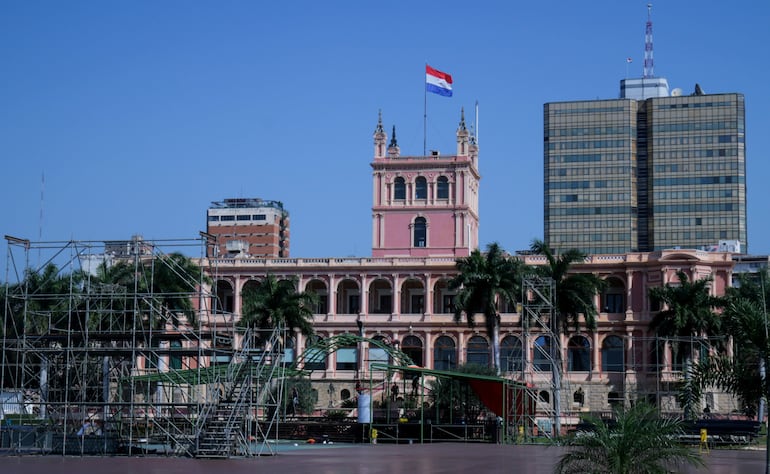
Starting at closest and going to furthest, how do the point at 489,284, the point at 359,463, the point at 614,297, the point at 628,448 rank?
1. the point at 628,448
2. the point at 359,463
3. the point at 489,284
4. the point at 614,297

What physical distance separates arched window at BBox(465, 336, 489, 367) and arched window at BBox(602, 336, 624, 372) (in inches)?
377

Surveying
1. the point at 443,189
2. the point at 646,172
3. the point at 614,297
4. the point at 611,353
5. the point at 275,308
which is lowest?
the point at 611,353

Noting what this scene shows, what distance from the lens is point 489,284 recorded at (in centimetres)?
8788

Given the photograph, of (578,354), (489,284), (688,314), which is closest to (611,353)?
(578,354)

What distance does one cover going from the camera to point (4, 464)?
46.0m

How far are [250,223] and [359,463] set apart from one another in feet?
450

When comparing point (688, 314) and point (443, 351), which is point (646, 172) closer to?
point (443, 351)

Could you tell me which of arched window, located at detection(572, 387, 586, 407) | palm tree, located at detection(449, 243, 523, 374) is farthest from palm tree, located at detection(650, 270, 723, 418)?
arched window, located at detection(572, 387, 586, 407)

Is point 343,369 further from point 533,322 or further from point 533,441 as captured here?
point 533,441

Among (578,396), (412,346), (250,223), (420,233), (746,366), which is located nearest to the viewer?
(746,366)

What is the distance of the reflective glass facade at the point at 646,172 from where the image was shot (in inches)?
5969

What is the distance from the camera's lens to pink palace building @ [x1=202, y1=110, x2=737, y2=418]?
322 ft

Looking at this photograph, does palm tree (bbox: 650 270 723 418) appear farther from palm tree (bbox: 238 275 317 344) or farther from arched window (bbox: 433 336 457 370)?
palm tree (bbox: 238 275 317 344)

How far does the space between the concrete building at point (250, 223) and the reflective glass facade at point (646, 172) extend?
44.7m
